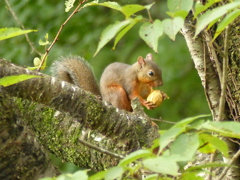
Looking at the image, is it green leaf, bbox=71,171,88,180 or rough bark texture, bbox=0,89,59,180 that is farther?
rough bark texture, bbox=0,89,59,180

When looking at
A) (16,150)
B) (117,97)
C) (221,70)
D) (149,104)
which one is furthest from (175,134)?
(117,97)

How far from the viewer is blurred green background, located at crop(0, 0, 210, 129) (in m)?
4.36

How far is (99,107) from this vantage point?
186 centimetres

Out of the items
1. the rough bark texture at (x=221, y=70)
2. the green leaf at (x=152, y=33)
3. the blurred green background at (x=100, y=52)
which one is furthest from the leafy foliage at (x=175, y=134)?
the blurred green background at (x=100, y=52)

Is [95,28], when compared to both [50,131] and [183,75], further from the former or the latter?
[50,131]

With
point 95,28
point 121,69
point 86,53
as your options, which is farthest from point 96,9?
point 121,69

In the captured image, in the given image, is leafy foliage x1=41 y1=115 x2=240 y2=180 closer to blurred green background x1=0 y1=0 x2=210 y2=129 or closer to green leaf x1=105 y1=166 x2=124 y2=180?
green leaf x1=105 y1=166 x2=124 y2=180

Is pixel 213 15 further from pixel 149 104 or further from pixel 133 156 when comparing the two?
pixel 149 104

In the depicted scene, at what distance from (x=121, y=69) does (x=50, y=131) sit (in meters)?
1.39

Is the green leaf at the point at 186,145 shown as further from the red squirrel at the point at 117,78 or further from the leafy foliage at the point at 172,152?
the red squirrel at the point at 117,78

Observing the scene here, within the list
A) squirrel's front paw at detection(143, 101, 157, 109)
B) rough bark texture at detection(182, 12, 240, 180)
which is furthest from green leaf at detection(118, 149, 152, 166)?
squirrel's front paw at detection(143, 101, 157, 109)

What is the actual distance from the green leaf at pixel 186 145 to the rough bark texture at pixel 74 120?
0.62 metres

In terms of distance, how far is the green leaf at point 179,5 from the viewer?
977 mm

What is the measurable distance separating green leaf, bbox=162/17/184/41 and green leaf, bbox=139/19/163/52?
0.04 feet
